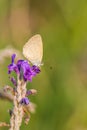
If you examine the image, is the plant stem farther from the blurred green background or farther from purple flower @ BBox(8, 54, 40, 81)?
the blurred green background

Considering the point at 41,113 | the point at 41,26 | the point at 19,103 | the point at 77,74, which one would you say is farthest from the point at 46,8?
the point at 19,103

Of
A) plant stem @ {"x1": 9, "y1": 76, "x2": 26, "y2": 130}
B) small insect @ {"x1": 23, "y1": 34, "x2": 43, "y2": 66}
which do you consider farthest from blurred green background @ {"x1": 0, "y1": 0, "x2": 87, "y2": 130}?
plant stem @ {"x1": 9, "y1": 76, "x2": 26, "y2": 130}

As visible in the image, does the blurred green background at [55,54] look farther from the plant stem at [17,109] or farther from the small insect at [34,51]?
the plant stem at [17,109]

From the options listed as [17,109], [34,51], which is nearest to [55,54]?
[34,51]

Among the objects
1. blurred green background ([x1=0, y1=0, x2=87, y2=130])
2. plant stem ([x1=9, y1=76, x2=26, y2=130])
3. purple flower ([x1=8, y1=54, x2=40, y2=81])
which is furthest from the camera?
blurred green background ([x1=0, y1=0, x2=87, y2=130])

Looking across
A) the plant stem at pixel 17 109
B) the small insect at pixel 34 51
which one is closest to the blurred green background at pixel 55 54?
the small insect at pixel 34 51
